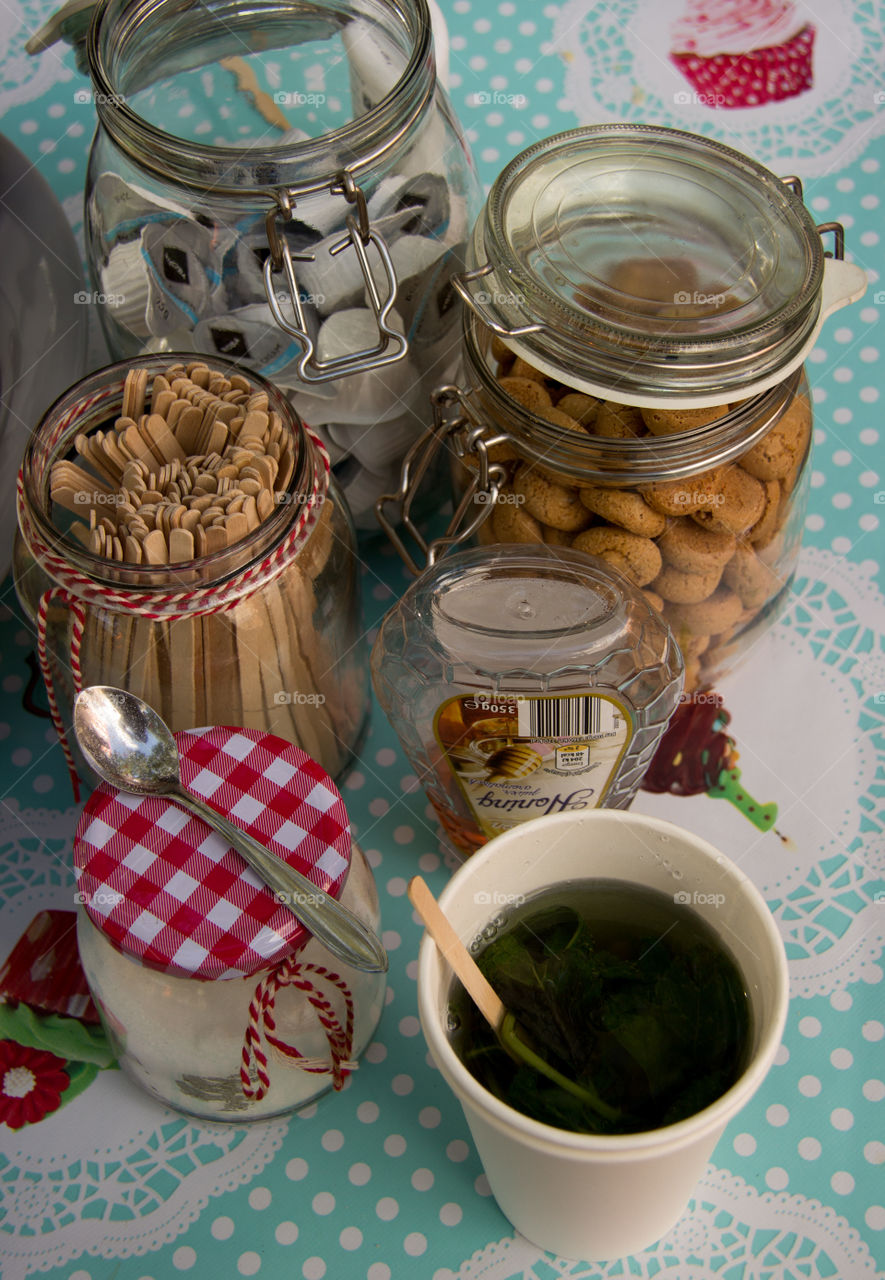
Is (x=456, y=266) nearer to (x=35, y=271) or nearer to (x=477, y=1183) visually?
(x=35, y=271)

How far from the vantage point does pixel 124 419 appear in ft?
1.59

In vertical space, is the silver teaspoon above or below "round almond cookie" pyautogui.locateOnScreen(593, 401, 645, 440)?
below

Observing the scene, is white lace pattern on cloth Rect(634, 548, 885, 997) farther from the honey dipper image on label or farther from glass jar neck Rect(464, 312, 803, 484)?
glass jar neck Rect(464, 312, 803, 484)

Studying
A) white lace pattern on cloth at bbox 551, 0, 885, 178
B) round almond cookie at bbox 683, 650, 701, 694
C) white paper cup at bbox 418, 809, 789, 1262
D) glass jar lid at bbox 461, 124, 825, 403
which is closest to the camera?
white paper cup at bbox 418, 809, 789, 1262

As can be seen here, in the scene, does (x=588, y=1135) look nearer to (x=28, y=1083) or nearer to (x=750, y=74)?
(x=28, y=1083)

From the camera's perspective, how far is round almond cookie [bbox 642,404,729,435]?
0.49 meters

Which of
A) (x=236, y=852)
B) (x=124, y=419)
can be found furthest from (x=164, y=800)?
(x=124, y=419)

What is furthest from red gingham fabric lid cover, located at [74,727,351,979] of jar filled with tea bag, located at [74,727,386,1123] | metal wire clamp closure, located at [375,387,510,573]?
metal wire clamp closure, located at [375,387,510,573]

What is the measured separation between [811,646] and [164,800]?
0.38m

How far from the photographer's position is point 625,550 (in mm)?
514

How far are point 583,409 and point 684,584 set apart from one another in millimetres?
95

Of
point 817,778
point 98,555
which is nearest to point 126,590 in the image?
point 98,555

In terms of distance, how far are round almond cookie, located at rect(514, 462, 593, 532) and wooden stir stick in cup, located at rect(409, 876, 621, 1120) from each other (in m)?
0.19

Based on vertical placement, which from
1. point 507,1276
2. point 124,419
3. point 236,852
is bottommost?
point 507,1276
